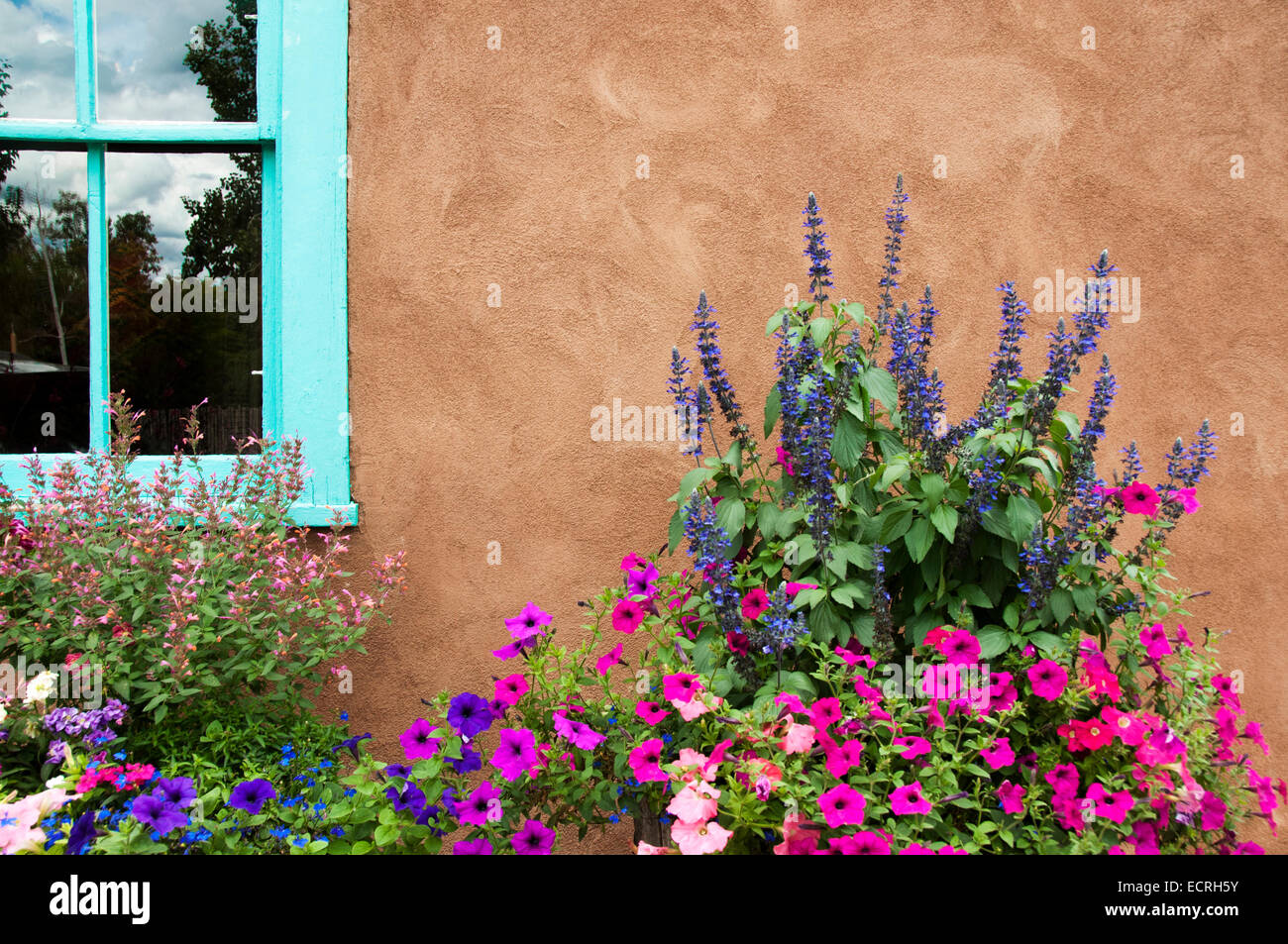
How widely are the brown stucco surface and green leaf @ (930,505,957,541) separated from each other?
1037 mm

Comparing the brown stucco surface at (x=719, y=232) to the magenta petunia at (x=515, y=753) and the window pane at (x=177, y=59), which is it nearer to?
the window pane at (x=177, y=59)

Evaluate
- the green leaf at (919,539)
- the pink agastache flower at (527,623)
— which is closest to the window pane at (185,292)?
the pink agastache flower at (527,623)

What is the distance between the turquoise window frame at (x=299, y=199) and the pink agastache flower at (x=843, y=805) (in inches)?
70.3

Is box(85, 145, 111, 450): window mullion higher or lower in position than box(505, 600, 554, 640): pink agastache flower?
higher

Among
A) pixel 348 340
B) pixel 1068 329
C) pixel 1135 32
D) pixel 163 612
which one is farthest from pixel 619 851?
pixel 1135 32

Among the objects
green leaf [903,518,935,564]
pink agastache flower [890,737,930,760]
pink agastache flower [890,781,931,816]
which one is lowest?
pink agastache flower [890,781,931,816]

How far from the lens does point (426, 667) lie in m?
2.89

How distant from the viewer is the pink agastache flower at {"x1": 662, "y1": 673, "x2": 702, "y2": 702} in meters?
1.94

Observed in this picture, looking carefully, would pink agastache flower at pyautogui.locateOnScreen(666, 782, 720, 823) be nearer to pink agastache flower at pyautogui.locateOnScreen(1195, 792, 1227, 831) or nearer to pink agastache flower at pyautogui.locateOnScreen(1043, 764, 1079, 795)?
pink agastache flower at pyautogui.locateOnScreen(1043, 764, 1079, 795)

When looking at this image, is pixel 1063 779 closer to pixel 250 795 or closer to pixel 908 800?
pixel 908 800

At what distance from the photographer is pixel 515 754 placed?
2016 millimetres

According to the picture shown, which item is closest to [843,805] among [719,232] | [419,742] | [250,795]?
[419,742]

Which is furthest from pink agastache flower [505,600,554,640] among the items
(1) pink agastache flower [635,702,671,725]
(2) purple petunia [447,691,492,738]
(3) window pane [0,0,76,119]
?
(3) window pane [0,0,76,119]

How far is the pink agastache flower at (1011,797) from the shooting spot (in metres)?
1.87
